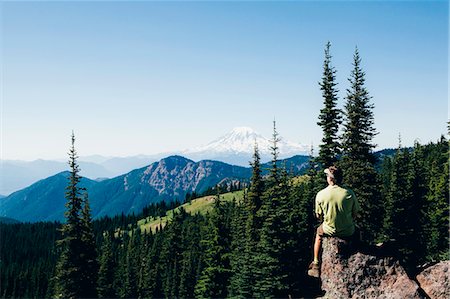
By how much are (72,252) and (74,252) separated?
0.61ft

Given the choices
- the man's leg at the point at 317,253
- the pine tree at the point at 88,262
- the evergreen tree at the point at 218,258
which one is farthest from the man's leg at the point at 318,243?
the evergreen tree at the point at 218,258

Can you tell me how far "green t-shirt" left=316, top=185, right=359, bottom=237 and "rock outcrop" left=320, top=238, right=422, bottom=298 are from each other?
1.38 ft

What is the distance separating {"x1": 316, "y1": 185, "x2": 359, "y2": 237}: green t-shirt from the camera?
36.8 ft

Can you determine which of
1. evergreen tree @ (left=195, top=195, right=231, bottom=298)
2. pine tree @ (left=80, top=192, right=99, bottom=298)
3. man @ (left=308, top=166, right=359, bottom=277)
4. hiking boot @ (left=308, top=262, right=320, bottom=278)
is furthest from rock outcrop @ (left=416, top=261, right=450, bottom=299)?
evergreen tree @ (left=195, top=195, right=231, bottom=298)

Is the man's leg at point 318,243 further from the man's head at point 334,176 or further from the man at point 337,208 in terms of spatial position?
the man's head at point 334,176

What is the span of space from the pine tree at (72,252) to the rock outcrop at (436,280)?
104ft

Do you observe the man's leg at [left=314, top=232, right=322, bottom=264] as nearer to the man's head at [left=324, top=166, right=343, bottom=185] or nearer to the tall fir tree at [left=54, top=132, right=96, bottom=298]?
the man's head at [left=324, top=166, right=343, bottom=185]

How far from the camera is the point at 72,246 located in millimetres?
36281

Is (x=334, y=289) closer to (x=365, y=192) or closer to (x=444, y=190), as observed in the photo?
(x=365, y=192)

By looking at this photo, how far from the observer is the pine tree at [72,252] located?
35812mm

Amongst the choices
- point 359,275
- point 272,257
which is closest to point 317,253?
point 359,275

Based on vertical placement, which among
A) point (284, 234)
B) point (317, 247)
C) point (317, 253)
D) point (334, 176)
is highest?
point (334, 176)

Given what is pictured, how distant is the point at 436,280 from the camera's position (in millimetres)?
11109

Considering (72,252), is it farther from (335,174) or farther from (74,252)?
(335,174)
